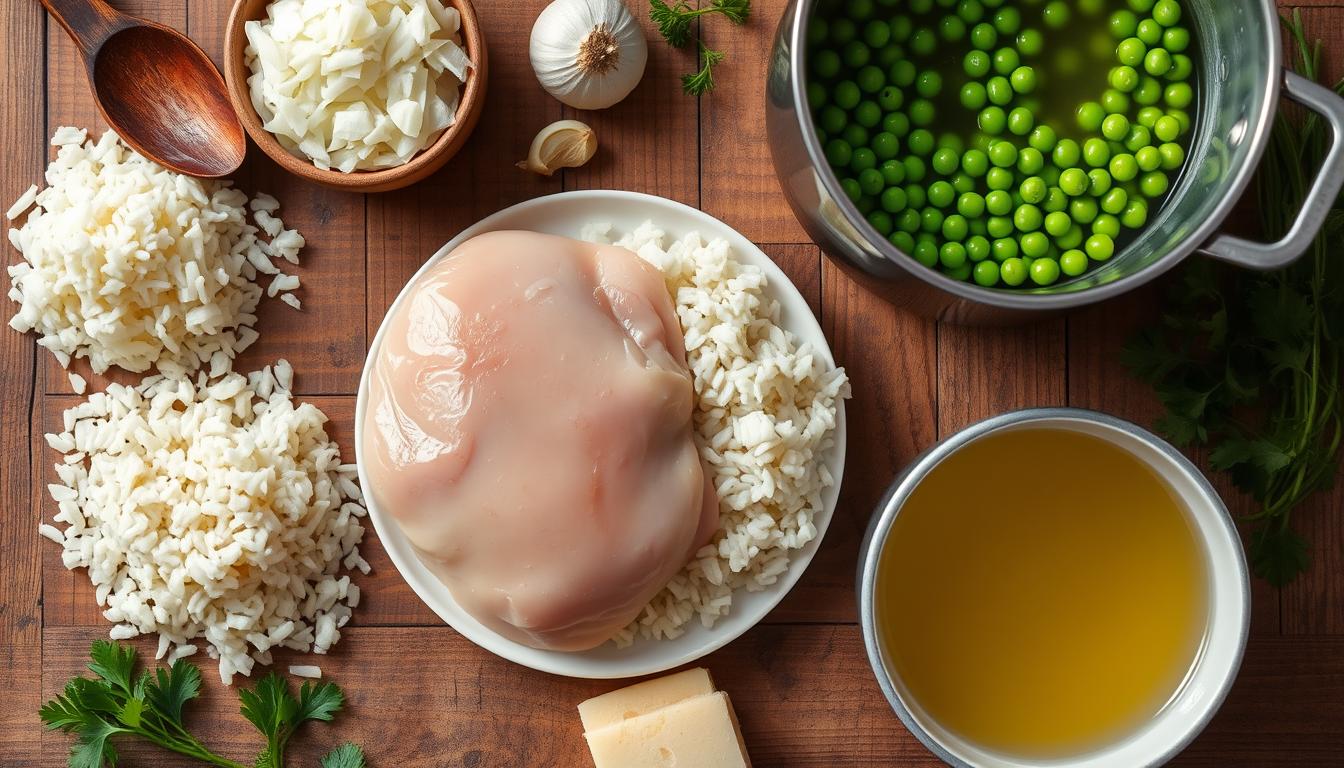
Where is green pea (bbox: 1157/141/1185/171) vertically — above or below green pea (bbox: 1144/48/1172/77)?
below

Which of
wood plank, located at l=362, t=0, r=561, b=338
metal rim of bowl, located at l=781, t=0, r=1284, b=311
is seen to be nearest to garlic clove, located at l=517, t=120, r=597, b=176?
wood plank, located at l=362, t=0, r=561, b=338

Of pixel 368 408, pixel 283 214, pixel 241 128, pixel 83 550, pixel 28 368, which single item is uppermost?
pixel 241 128

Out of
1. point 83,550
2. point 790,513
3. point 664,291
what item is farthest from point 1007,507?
Result: point 83,550

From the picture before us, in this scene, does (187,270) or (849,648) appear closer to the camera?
(187,270)

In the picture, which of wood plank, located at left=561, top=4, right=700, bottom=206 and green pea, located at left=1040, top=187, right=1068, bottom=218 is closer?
green pea, located at left=1040, top=187, right=1068, bottom=218

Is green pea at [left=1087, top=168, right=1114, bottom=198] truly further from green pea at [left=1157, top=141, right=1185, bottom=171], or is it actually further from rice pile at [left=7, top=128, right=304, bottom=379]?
rice pile at [left=7, top=128, right=304, bottom=379]

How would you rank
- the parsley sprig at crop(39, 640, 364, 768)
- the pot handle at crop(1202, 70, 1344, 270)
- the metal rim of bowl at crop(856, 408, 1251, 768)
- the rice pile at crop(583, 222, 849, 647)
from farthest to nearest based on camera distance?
the parsley sprig at crop(39, 640, 364, 768), the rice pile at crop(583, 222, 849, 647), the metal rim of bowl at crop(856, 408, 1251, 768), the pot handle at crop(1202, 70, 1344, 270)

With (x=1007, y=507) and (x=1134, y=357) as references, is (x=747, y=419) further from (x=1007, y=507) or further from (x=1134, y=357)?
(x=1134, y=357)

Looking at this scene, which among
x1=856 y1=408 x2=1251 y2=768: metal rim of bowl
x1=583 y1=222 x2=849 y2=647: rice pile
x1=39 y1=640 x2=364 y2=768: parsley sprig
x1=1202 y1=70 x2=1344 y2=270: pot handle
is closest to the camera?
x1=1202 y1=70 x2=1344 y2=270: pot handle

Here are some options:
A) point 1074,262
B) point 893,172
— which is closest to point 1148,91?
point 1074,262
